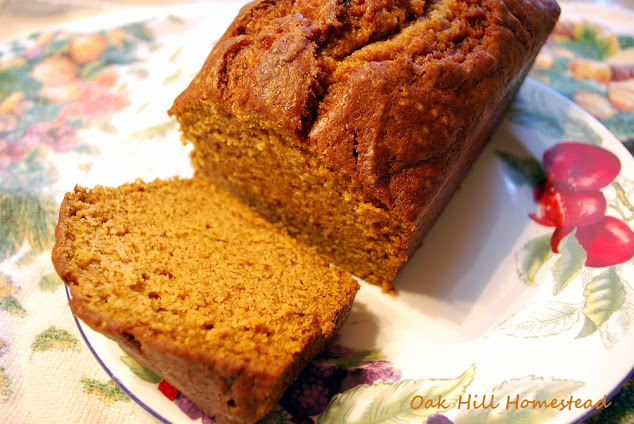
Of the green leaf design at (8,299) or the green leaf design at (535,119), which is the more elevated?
the green leaf design at (535,119)

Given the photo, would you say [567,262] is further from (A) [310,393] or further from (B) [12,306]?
(B) [12,306]

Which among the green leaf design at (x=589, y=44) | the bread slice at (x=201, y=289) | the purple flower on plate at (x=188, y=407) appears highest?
the green leaf design at (x=589, y=44)

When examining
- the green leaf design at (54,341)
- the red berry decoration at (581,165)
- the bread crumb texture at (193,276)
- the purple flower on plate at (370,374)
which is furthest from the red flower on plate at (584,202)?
the green leaf design at (54,341)

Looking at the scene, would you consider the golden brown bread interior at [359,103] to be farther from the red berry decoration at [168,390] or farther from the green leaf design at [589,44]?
the green leaf design at [589,44]

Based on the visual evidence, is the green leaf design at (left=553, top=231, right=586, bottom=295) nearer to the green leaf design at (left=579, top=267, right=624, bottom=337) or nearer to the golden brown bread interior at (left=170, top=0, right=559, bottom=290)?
the green leaf design at (left=579, top=267, right=624, bottom=337)

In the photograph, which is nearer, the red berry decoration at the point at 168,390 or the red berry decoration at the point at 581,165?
the red berry decoration at the point at 168,390

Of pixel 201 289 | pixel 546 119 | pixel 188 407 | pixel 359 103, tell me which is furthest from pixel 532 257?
pixel 188 407
